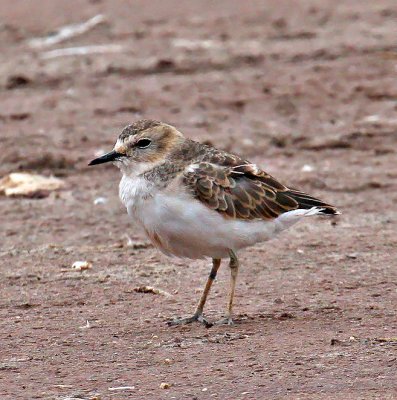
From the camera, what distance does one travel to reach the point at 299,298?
27.5 ft

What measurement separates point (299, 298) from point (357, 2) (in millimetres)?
9901

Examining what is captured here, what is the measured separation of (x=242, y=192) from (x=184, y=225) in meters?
0.62

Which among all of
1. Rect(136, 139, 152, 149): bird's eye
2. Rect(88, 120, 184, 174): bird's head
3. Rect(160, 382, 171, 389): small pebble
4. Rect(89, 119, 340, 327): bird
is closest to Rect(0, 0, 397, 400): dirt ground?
Rect(160, 382, 171, 389): small pebble

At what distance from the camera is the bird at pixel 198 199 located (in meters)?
7.79

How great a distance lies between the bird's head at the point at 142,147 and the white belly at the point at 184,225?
0.69 feet

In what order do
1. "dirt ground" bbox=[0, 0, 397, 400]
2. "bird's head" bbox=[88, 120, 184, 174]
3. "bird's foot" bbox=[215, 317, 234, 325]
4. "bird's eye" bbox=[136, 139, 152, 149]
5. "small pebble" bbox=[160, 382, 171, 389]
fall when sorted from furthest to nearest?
"bird's eye" bbox=[136, 139, 152, 149]
"bird's head" bbox=[88, 120, 184, 174]
"bird's foot" bbox=[215, 317, 234, 325]
"dirt ground" bbox=[0, 0, 397, 400]
"small pebble" bbox=[160, 382, 171, 389]

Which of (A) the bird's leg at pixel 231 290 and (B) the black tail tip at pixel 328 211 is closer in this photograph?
(A) the bird's leg at pixel 231 290

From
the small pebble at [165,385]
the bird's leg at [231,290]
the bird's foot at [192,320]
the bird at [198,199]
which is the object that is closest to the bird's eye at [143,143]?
the bird at [198,199]

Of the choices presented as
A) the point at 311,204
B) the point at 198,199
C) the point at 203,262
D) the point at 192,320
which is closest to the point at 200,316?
the point at 192,320

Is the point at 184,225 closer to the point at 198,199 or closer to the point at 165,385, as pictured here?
the point at 198,199

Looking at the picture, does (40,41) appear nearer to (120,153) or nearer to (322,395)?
(120,153)

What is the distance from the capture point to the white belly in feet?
25.4

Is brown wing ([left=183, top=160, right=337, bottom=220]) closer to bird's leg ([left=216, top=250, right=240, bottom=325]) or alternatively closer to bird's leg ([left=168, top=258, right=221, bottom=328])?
bird's leg ([left=216, top=250, right=240, bottom=325])

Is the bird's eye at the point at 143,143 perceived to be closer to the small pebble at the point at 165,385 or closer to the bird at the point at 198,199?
the bird at the point at 198,199
